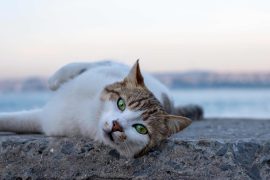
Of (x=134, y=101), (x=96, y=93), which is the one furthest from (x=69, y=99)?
(x=134, y=101)

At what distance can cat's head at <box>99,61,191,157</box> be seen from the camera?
2.35 metres

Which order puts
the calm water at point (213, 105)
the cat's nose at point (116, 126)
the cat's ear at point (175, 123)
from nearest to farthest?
the cat's nose at point (116, 126) → the cat's ear at point (175, 123) → the calm water at point (213, 105)

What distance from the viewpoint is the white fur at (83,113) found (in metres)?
2.39

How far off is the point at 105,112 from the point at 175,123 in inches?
14.8

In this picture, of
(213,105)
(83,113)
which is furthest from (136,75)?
(213,105)

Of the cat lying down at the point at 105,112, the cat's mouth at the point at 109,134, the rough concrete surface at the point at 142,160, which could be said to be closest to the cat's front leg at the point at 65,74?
the cat lying down at the point at 105,112

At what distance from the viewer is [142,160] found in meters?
2.45

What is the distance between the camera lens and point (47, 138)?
2709mm

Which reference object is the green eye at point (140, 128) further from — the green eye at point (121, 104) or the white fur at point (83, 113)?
the green eye at point (121, 104)

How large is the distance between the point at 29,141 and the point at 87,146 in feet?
1.13

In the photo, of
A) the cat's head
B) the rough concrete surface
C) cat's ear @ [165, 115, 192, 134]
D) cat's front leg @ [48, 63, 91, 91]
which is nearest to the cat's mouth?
the cat's head

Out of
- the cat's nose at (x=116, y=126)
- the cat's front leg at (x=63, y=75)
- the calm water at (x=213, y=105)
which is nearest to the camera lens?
the cat's nose at (x=116, y=126)

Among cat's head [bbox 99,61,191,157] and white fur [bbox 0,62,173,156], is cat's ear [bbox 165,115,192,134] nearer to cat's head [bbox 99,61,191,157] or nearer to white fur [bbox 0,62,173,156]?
cat's head [bbox 99,61,191,157]

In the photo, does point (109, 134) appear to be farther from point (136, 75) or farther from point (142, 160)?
point (136, 75)
